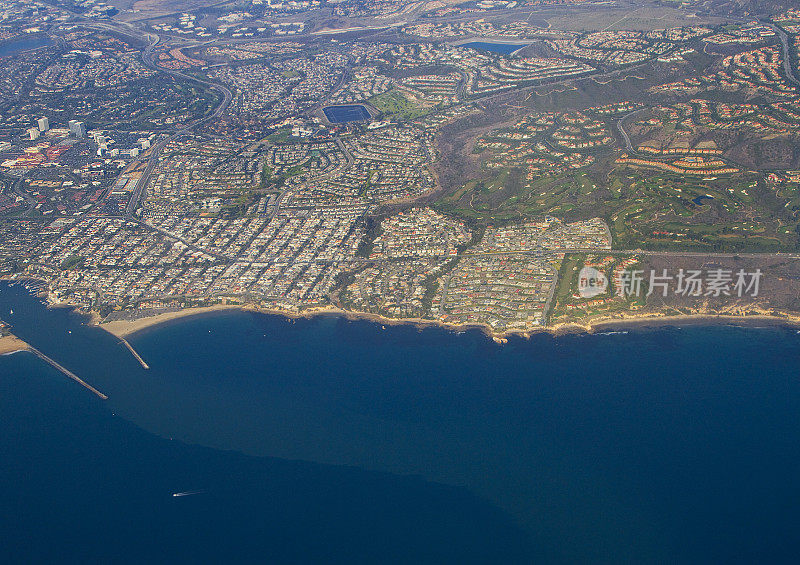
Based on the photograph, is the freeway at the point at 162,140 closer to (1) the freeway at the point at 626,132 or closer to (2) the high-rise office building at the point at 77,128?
(2) the high-rise office building at the point at 77,128

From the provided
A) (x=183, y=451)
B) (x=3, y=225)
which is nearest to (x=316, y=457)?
(x=183, y=451)

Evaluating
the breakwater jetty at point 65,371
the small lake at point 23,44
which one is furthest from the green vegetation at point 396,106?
the small lake at point 23,44

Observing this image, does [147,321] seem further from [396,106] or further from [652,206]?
[396,106]

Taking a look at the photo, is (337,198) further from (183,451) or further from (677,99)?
(677,99)

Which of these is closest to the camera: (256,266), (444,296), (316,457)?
(316,457)

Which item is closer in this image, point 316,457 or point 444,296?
point 316,457

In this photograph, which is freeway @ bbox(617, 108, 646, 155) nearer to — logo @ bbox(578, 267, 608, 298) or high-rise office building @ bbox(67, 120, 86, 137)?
logo @ bbox(578, 267, 608, 298)
